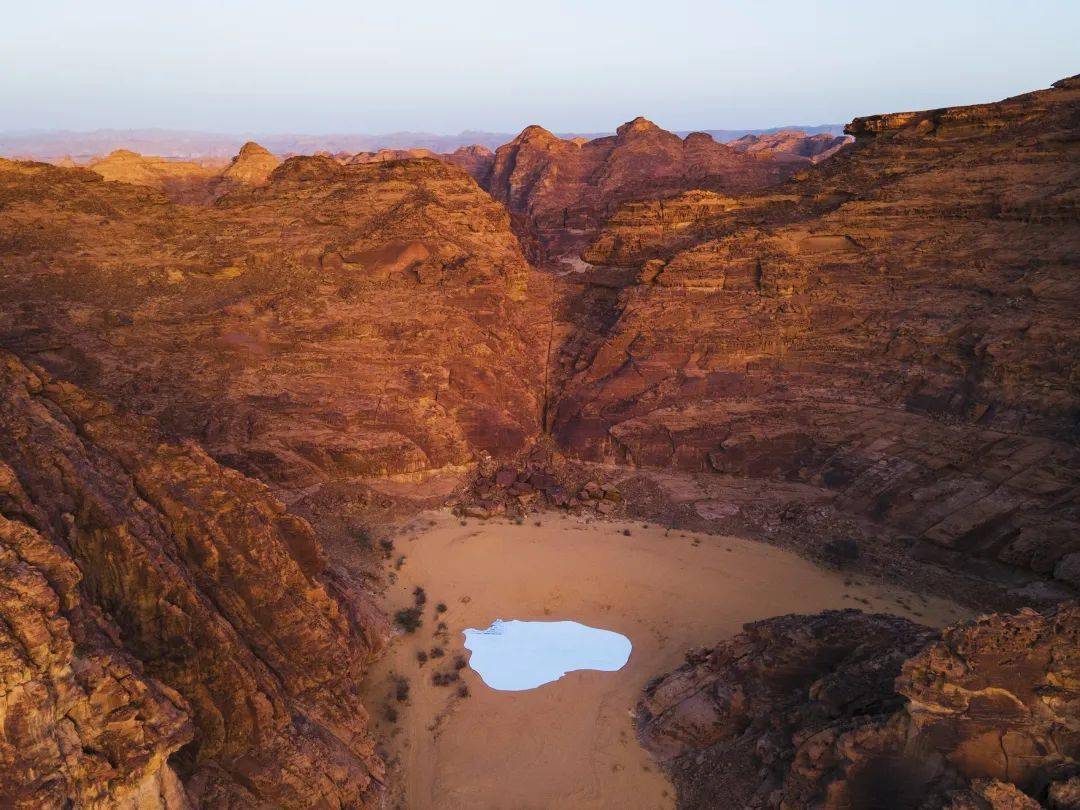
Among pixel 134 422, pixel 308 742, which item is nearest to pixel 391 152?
pixel 134 422

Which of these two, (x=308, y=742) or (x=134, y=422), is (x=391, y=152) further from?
(x=308, y=742)

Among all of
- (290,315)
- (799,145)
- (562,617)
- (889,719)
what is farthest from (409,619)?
(799,145)

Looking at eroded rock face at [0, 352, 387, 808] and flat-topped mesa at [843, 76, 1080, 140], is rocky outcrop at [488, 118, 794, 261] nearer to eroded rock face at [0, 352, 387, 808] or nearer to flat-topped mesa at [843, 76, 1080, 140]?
flat-topped mesa at [843, 76, 1080, 140]

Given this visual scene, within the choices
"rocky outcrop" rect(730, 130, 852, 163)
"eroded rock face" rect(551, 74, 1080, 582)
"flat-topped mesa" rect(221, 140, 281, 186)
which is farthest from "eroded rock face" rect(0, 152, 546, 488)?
"rocky outcrop" rect(730, 130, 852, 163)

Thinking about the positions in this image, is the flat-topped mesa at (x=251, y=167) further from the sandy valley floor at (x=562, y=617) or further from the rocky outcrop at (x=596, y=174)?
the sandy valley floor at (x=562, y=617)

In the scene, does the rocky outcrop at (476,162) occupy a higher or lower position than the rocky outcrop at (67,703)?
higher

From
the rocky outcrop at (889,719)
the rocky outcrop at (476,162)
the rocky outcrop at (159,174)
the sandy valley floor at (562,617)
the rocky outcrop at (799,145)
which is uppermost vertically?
the rocky outcrop at (799,145)

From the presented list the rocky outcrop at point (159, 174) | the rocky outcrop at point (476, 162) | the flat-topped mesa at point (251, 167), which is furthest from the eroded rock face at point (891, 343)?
the rocky outcrop at point (476, 162)
